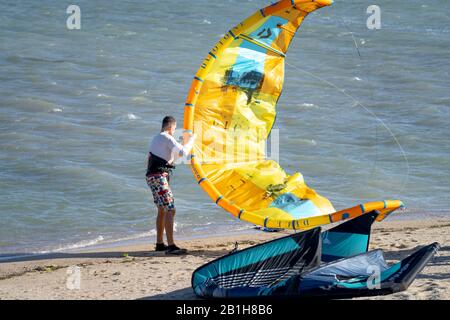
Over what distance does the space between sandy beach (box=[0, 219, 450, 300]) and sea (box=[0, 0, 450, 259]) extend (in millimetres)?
965

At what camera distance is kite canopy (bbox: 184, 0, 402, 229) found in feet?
32.1

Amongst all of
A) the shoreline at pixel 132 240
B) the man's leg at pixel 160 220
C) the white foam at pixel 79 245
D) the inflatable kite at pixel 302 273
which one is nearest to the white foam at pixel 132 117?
the shoreline at pixel 132 240

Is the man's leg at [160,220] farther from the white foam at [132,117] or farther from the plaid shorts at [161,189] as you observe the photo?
the white foam at [132,117]

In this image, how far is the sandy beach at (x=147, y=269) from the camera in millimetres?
7812

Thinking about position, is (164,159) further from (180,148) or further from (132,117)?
(132,117)

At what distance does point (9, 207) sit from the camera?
40.4 feet

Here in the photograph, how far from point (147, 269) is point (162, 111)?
958 cm

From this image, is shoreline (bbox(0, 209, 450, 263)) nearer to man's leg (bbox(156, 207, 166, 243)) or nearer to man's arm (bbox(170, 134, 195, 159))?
man's leg (bbox(156, 207, 166, 243))

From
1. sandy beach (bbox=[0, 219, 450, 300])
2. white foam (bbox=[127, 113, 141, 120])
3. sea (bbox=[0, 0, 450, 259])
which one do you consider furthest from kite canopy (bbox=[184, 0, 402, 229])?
white foam (bbox=[127, 113, 141, 120])

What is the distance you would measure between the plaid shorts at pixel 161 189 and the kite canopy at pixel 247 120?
0.66m
